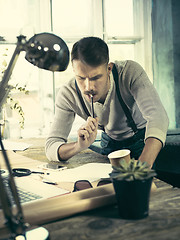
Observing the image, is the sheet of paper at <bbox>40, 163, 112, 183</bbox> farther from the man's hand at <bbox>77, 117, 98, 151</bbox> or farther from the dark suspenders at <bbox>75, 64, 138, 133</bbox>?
the dark suspenders at <bbox>75, 64, 138, 133</bbox>

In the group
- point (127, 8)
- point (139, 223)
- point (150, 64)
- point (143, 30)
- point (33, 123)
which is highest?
point (127, 8)

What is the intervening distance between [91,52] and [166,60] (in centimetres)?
200

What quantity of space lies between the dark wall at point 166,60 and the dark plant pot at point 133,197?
9.13 ft

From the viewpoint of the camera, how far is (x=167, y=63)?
3.43m

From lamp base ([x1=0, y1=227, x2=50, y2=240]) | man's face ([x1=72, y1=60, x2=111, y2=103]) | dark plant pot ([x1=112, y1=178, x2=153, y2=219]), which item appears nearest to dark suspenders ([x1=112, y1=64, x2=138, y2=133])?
man's face ([x1=72, y1=60, x2=111, y2=103])

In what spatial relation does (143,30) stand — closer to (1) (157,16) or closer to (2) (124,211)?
(1) (157,16)

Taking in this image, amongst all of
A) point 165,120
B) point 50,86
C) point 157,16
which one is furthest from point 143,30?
point 165,120

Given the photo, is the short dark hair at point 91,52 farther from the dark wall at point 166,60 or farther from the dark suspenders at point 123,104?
the dark wall at point 166,60

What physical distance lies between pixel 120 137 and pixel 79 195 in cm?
127

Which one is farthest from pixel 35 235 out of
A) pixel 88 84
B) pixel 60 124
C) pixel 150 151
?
pixel 60 124

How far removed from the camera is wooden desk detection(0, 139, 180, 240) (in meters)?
0.68

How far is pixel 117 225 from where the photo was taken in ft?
2.41

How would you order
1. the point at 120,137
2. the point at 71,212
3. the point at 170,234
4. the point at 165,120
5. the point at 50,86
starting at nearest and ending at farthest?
the point at 170,234
the point at 71,212
the point at 165,120
the point at 120,137
the point at 50,86

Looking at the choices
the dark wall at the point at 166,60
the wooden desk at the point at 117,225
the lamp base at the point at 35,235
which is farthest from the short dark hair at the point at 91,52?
the dark wall at the point at 166,60
